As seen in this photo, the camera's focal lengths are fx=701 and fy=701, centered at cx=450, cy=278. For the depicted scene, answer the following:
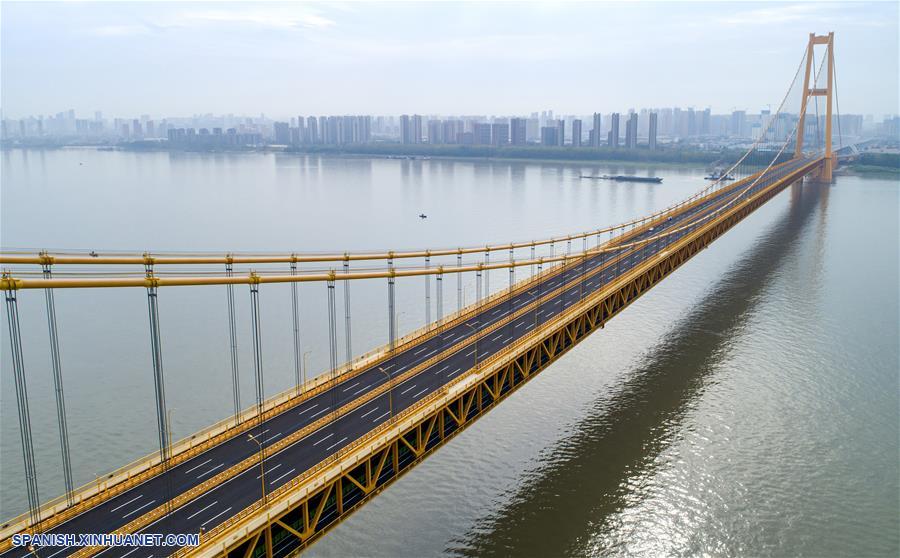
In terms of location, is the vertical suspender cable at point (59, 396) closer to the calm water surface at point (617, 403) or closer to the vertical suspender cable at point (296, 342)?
the calm water surface at point (617, 403)

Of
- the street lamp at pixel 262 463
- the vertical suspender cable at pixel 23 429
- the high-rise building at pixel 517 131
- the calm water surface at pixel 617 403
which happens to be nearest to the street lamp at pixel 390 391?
the calm water surface at pixel 617 403

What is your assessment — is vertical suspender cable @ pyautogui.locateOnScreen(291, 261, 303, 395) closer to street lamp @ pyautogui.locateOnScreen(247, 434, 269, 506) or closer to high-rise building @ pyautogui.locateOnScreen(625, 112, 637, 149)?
street lamp @ pyautogui.locateOnScreen(247, 434, 269, 506)

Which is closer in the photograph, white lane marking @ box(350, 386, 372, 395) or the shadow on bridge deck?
the shadow on bridge deck

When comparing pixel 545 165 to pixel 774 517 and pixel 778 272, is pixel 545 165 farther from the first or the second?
pixel 774 517

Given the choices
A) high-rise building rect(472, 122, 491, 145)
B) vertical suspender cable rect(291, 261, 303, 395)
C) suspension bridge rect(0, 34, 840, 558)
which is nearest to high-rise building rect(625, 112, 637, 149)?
high-rise building rect(472, 122, 491, 145)

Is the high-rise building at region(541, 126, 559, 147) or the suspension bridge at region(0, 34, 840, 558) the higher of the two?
the high-rise building at region(541, 126, 559, 147)
